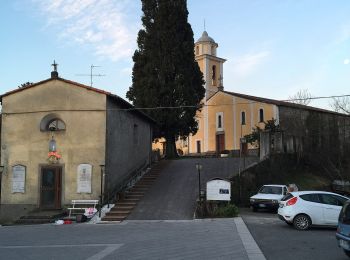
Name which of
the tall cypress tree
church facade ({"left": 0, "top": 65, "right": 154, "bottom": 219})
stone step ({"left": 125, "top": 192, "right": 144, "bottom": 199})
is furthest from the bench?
the tall cypress tree

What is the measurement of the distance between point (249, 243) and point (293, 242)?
1.50 m

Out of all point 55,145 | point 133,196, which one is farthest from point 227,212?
point 55,145

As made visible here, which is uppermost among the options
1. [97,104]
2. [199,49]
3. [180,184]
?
[199,49]

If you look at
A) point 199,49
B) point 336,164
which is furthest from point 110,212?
point 199,49

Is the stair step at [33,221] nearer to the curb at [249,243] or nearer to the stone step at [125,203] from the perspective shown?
the stone step at [125,203]

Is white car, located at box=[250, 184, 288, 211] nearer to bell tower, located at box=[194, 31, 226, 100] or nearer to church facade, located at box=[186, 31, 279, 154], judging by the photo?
church facade, located at box=[186, 31, 279, 154]

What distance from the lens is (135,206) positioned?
2384cm

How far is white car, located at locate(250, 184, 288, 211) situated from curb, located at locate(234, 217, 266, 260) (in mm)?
6370

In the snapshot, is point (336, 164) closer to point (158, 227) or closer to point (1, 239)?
point (158, 227)

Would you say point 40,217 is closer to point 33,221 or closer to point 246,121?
point 33,221

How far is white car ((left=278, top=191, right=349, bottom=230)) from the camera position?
1647cm

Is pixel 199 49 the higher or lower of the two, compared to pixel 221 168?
higher

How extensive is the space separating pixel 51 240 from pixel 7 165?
1105cm

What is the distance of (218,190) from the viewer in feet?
73.7
